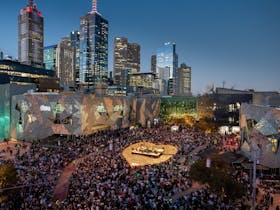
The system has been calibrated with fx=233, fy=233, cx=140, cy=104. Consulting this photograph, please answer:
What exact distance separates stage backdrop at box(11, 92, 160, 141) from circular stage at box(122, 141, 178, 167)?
11904mm

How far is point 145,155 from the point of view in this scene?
1293 inches

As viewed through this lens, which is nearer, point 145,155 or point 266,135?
point 266,135

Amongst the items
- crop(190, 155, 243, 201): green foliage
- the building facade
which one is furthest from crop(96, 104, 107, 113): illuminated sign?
the building facade

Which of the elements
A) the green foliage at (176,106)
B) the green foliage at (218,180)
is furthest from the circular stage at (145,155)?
the green foliage at (176,106)

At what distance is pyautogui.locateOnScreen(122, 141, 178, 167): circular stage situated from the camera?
2971cm

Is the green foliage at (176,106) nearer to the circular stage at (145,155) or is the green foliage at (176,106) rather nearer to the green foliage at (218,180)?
the circular stage at (145,155)

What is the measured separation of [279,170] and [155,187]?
52.5 feet

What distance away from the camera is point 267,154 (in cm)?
2652

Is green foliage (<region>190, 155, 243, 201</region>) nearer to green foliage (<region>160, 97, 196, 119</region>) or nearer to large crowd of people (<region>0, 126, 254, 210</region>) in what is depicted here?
large crowd of people (<region>0, 126, 254, 210</region>)

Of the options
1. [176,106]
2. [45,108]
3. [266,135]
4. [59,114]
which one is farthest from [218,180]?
[176,106]

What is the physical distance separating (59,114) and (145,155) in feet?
60.2

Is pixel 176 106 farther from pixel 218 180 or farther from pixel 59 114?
pixel 218 180

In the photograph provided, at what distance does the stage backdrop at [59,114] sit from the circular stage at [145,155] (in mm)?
11904

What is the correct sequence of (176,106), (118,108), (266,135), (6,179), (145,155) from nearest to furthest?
(6,179)
(266,135)
(145,155)
(118,108)
(176,106)
